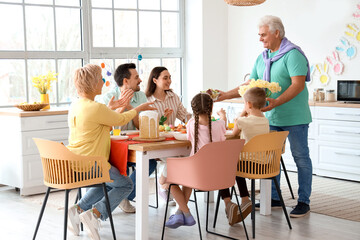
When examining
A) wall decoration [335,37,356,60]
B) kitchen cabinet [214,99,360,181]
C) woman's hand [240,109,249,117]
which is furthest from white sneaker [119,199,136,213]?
wall decoration [335,37,356,60]

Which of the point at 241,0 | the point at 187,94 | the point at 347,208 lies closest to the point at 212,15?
the point at 187,94

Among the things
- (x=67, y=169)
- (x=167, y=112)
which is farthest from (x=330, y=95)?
(x=67, y=169)

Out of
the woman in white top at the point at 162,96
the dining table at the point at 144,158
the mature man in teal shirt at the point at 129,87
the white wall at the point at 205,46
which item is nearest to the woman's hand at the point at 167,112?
the woman in white top at the point at 162,96

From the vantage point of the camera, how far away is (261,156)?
148 inches

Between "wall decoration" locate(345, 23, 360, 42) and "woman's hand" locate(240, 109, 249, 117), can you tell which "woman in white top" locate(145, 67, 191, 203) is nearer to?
"woman's hand" locate(240, 109, 249, 117)

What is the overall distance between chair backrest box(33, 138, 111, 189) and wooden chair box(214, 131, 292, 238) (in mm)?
975

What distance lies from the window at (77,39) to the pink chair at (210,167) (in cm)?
284

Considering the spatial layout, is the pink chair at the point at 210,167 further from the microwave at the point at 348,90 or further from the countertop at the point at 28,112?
the microwave at the point at 348,90

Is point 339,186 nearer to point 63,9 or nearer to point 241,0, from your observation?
point 241,0

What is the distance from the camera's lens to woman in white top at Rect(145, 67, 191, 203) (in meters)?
4.56

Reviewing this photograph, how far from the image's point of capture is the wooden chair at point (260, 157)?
3715 millimetres

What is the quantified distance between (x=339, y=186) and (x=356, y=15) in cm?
192

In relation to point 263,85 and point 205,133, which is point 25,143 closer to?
point 205,133

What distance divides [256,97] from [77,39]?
3014 mm
